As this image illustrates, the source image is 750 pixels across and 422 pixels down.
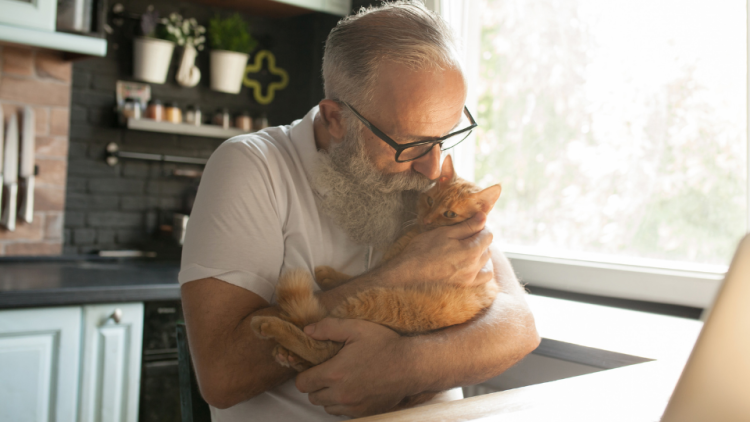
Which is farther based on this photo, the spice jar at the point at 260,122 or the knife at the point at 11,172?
the spice jar at the point at 260,122

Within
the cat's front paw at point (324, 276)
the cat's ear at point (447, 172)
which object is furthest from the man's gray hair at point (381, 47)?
the cat's front paw at point (324, 276)

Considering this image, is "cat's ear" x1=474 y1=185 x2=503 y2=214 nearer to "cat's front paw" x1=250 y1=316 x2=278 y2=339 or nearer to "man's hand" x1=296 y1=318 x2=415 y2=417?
"man's hand" x1=296 y1=318 x2=415 y2=417

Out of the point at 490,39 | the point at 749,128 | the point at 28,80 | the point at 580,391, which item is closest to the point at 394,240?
the point at 580,391

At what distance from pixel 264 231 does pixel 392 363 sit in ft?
1.21

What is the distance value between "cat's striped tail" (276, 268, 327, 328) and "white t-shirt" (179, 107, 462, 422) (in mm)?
96

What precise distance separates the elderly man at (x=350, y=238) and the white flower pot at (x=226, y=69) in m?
1.59

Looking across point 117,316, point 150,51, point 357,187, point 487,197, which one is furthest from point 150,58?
point 487,197

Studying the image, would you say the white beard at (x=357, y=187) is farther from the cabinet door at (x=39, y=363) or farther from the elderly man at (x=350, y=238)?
the cabinet door at (x=39, y=363)

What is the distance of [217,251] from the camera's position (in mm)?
962

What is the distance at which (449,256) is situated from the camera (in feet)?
3.39

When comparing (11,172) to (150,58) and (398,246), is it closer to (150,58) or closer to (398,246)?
(150,58)

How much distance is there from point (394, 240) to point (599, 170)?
1.02 metres

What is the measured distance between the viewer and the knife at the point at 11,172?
2.08 metres

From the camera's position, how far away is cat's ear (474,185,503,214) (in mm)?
1126
